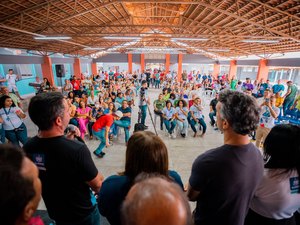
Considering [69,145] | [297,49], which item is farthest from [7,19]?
[297,49]

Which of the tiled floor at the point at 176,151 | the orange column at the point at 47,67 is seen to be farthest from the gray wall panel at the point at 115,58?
the tiled floor at the point at 176,151

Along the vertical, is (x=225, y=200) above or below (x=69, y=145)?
below

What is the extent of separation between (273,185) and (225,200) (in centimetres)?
35

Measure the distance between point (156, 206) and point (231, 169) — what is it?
0.65 m

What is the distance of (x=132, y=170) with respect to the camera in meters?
0.97

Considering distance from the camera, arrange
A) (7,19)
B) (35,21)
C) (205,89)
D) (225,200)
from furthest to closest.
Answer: (205,89) → (35,21) → (7,19) → (225,200)

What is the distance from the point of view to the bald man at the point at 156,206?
19.4 inches

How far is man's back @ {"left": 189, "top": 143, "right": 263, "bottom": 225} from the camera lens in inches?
38.3

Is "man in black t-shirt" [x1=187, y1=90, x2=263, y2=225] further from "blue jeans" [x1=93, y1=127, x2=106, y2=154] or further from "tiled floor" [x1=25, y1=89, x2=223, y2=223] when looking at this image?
"blue jeans" [x1=93, y1=127, x2=106, y2=154]

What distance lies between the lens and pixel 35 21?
696 centimetres

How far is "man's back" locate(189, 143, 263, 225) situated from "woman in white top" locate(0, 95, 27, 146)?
357 centimetres

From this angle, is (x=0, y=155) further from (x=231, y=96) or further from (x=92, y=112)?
(x=92, y=112)

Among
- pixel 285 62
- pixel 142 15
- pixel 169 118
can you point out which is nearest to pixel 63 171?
pixel 169 118

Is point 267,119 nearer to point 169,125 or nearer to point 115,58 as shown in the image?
point 169,125
